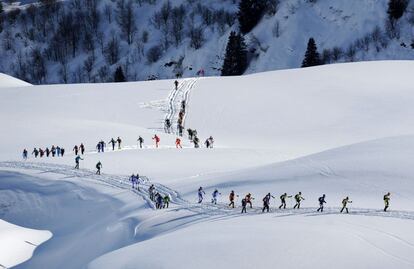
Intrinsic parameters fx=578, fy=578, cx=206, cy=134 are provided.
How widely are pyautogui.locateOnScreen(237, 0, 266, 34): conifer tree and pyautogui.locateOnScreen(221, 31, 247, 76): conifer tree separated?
683 centimetres

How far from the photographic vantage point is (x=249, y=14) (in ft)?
312

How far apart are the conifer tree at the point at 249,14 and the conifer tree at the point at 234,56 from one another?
22.4 ft

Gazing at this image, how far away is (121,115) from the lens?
51750 mm

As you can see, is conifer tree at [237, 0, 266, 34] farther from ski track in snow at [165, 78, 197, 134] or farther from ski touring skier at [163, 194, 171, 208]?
ski touring skier at [163, 194, 171, 208]

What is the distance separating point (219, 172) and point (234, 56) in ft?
185

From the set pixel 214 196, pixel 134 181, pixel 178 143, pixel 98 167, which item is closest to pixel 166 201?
pixel 214 196

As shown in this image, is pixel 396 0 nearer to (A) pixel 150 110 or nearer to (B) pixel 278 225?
(A) pixel 150 110

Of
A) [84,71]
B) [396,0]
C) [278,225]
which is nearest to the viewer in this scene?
[278,225]

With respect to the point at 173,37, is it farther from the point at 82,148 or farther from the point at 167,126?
the point at 82,148

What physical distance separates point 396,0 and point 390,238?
72122 mm

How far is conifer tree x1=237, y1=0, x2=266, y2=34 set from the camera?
311 feet

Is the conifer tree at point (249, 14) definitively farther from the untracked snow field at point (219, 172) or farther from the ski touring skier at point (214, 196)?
the ski touring skier at point (214, 196)

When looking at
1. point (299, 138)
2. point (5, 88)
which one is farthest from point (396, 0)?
point (5, 88)

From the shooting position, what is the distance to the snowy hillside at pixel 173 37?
8488cm
